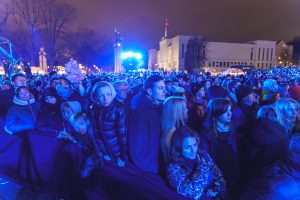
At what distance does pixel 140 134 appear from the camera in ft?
8.93

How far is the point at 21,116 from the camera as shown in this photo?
13.5ft

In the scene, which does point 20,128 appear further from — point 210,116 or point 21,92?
point 210,116

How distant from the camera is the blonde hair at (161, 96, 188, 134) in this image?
275cm

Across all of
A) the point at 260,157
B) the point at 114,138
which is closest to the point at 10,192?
the point at 114,138

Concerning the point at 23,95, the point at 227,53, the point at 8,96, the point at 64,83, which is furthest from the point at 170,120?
the point at 227,53

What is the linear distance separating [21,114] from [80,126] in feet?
5.24

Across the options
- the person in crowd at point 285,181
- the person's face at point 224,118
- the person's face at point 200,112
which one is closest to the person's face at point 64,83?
the person's face at point 200,112

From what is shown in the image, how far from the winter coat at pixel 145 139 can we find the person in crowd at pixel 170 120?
0.07 meters

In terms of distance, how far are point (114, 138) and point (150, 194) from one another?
1.02 m

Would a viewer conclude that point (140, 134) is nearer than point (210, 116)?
Yes

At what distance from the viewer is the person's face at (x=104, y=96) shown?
298 centimetres

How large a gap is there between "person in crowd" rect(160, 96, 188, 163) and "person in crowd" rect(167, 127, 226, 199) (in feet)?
0.33

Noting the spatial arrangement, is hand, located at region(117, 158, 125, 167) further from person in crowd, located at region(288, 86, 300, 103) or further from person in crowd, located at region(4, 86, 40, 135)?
person in crowd, located at region(288, 86, 300, 103)

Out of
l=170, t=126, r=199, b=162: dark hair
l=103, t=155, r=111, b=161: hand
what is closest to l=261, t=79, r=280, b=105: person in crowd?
l=170, t=126, r=199, b=162: dark hair
